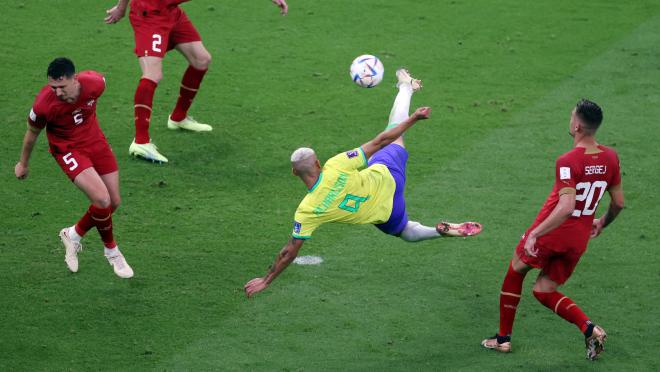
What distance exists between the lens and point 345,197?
7.35 meters

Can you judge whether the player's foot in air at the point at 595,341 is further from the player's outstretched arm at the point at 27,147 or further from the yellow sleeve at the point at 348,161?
the player's outstretched arm at the point at 27,147

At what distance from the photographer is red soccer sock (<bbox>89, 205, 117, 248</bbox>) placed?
26.0 feet

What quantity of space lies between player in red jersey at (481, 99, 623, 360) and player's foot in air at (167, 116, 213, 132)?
482 cm

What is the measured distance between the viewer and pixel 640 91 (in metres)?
12.1

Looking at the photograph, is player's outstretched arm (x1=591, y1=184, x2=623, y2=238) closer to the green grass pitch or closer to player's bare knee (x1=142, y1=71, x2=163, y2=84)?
the green grass pitch

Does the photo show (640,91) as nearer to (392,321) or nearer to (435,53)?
(435,53)

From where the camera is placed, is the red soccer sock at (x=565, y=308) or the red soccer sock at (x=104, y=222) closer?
the red soccer sock at (x=565, y=308)

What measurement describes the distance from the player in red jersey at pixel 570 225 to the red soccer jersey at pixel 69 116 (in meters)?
3.47

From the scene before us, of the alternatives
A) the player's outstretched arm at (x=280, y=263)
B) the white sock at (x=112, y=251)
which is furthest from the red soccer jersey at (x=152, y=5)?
the player's outstretched arm at (x=280, y=263)

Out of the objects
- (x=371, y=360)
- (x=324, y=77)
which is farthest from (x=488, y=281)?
(x=324, y=77)

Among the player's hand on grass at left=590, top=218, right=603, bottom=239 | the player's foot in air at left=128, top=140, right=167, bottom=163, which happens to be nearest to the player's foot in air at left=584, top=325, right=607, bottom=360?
the player's hand on grass at left=590, top=218, right=603, bottom=239

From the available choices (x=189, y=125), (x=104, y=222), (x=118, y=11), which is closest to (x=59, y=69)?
(x=104, y=222)

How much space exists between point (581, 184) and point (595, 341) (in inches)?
43.1

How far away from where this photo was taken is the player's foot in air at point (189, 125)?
11000mm
